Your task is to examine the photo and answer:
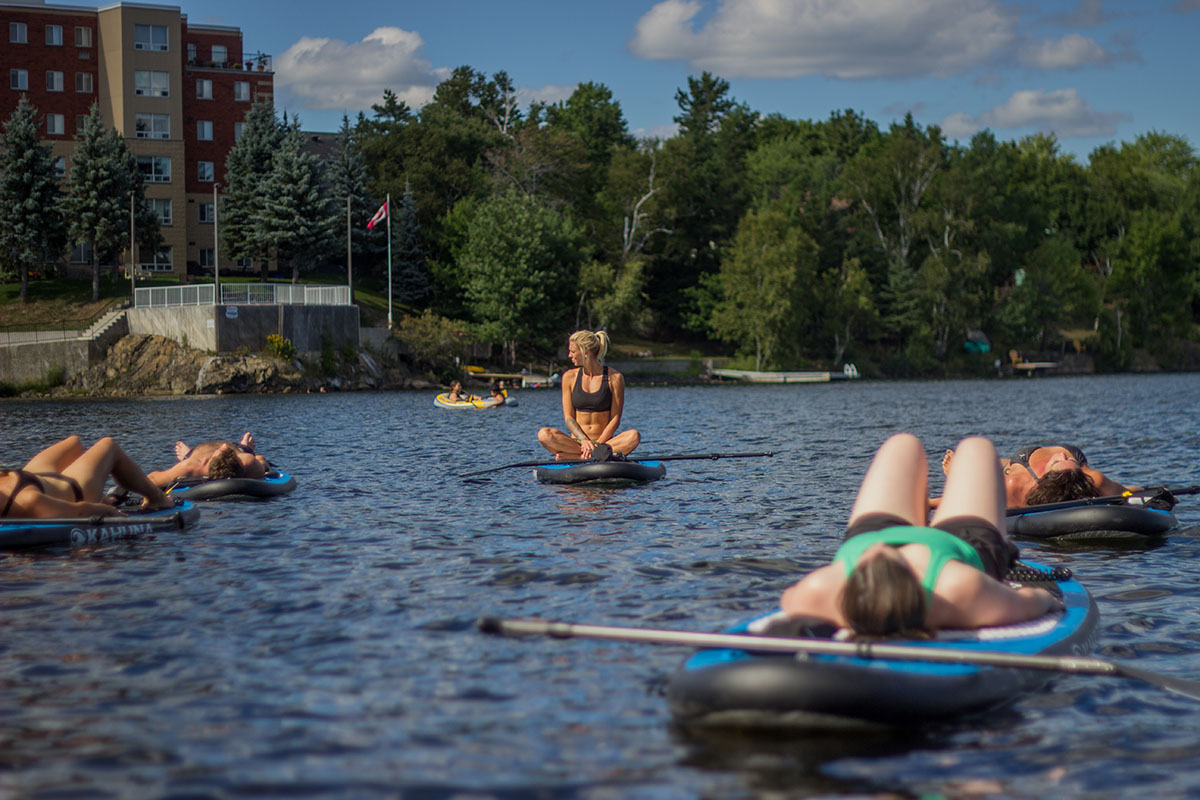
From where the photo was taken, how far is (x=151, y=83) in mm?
74000

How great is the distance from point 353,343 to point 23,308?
56.1 feet

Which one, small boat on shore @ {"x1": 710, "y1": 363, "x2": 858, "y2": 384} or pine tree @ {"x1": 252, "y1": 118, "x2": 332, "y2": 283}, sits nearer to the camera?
pine tree @ {"x1": 252, "y1": 118, "x2": 332, "y2": 283}

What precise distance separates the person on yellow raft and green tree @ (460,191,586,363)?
51176mm

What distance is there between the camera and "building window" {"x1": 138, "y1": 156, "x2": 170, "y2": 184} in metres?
74.4

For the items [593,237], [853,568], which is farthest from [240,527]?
[593,237]

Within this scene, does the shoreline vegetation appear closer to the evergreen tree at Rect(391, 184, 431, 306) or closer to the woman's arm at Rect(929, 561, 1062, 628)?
the evergreen tree at Rect(391, 184, 431, 306)

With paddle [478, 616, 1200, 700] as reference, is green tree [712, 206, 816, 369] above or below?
above

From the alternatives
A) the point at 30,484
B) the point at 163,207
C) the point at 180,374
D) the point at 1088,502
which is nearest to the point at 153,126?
the point at 163,207

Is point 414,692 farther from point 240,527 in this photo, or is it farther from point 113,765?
point 240,527

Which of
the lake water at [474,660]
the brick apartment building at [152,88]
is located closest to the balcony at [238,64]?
the brick apartment building at [152,88]

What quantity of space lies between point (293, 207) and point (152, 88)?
15.0m

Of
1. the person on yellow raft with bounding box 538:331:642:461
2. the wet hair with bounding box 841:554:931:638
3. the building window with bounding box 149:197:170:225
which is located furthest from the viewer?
the building window with bounding box 149:197:170:225

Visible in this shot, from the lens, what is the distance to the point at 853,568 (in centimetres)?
604

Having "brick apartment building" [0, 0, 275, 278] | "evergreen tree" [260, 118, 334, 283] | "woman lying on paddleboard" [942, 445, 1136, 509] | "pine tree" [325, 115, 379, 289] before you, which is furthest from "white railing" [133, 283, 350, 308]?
"woman lying on paddleboard" [942, 445, 1136, 509]
